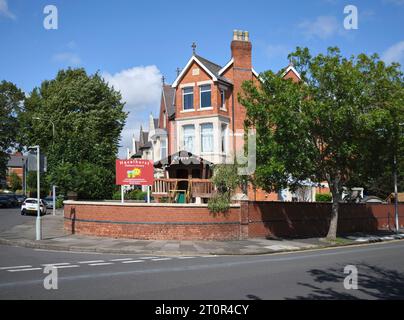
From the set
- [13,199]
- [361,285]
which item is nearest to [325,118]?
[361,285]

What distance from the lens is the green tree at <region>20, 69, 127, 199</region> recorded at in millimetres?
40656

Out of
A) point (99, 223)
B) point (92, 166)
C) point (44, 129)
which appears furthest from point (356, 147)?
point (44, 129)

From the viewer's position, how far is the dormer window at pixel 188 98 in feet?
115

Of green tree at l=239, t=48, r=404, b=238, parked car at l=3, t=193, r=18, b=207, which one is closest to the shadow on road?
green tree at l=239, t=48, r=404, b=238

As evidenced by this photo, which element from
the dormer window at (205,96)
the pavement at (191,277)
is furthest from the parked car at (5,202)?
the pavement at (191,277)

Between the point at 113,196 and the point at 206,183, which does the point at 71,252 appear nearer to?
the point at 206,183

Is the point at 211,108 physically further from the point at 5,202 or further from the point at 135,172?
the point at 5,202

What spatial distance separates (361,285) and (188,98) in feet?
86.5

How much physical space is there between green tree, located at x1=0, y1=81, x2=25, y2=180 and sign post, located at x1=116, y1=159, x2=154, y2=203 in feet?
127

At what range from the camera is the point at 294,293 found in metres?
9.39

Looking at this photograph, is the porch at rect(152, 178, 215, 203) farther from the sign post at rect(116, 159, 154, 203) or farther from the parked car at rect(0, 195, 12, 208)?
the parked car at rect(0, 195, 12, 208)

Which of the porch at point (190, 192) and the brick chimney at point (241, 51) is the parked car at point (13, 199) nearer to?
the brick chimney at point (241, 51)
